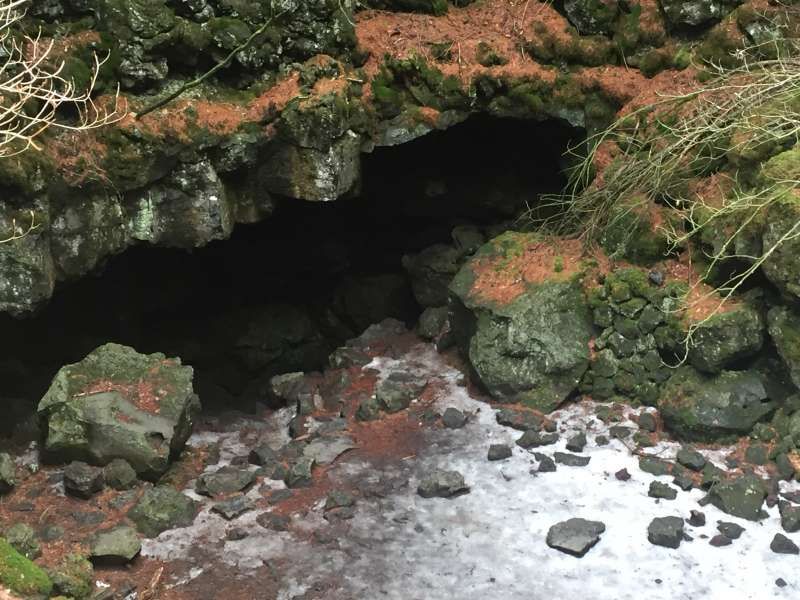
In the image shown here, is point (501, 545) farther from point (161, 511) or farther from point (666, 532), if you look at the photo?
point (161, 511)

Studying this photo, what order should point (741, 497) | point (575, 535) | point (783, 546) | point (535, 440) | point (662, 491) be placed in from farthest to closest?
1. point (535, 440)
2. point (662, 491)
3. point (741, 497)
4. point (575, 535)
5. point (783, 546)

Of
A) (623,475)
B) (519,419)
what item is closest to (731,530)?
(623,475)

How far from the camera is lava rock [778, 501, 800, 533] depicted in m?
6.27

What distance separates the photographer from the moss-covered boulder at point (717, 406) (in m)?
7.34

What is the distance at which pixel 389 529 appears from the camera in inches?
266

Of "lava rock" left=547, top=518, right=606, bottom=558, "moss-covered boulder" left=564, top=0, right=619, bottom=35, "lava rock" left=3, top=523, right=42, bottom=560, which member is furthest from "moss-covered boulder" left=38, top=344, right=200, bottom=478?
"moss-covered boulder" left=564, top=0, right=619, bottom=35

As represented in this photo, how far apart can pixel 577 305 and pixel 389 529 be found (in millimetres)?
3452

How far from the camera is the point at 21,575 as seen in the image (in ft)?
18.1

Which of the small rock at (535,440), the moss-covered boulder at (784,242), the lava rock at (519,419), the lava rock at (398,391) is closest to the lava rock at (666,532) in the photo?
the small rock at (535,440)

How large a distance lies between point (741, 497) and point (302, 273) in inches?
336

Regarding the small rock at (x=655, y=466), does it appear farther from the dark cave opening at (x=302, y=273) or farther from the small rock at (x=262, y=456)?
the dark cave opening at (x=302, y=273)

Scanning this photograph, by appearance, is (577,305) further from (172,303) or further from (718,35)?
(172,303)

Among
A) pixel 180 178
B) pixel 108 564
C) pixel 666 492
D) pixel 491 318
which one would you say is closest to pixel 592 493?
pixel 666 492

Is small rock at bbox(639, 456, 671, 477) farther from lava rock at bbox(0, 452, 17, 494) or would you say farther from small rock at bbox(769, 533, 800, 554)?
lava rock at bbox(0, 452, 17, 494)
